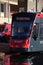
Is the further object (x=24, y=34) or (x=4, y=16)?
(x=4, y=16)

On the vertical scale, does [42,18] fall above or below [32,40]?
above

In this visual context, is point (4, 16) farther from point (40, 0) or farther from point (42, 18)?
point (42, 18)

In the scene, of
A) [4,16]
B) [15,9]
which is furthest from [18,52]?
[15,9]

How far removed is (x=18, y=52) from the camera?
2061 cm

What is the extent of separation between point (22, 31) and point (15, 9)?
34.4 metres

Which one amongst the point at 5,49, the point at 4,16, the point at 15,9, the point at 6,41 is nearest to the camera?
the point at 5,49

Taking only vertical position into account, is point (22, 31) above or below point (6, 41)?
above

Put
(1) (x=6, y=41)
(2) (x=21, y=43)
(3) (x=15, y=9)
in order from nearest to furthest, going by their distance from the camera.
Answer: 1. (2) (x=21, y=43)
2. (1) (x=6, y=41)
3. (3) (x=15, y=9)

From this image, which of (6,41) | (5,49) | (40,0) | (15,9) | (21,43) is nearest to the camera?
(21,43)

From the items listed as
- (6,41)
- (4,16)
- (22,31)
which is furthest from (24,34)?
(4,16)

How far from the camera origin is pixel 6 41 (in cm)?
2522

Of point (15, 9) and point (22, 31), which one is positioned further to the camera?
point (15, 9)

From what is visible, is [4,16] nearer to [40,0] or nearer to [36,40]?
[40,0]

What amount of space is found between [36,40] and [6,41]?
5460 millimetres
